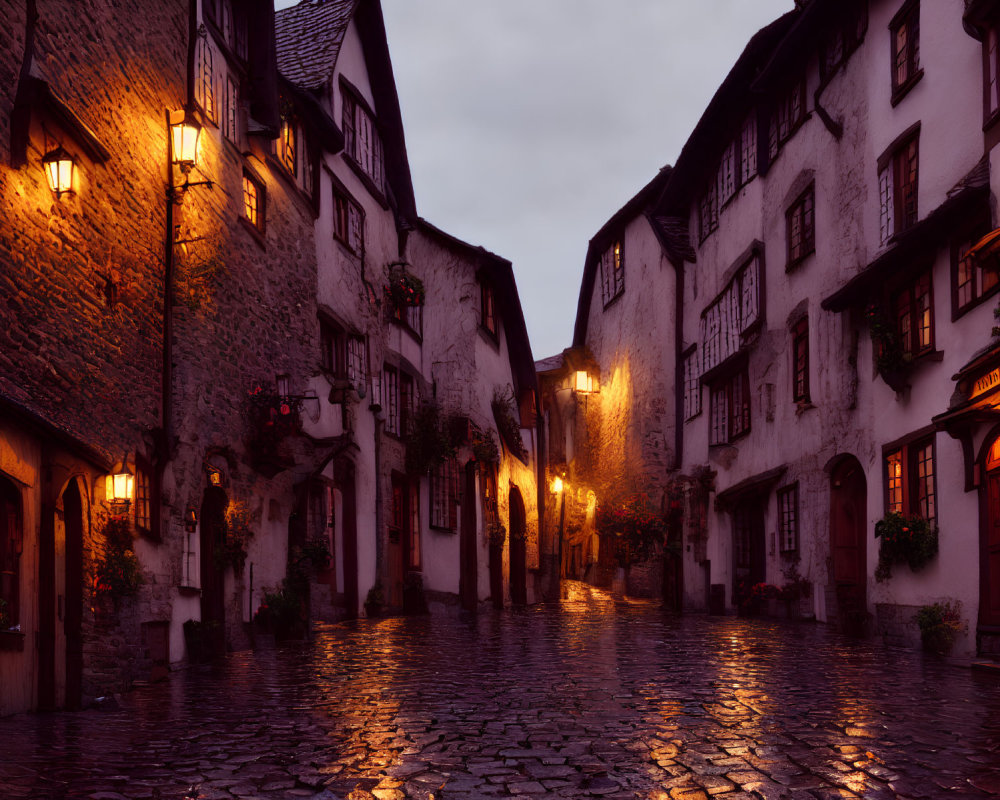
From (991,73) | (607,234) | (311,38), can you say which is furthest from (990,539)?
(607,234)

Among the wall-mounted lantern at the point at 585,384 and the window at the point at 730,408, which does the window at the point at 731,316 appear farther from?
the wall-mounted lantern at the point at 585,384

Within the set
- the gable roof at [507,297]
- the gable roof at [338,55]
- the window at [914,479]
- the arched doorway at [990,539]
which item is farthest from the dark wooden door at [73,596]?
the gable roof at [507,297]

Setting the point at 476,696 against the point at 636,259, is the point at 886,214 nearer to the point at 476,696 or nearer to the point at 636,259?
the point at 476,696

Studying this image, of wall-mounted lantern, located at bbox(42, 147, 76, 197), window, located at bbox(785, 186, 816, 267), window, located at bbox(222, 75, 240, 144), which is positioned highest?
window, located at bbox(222, 75, 240, 144)

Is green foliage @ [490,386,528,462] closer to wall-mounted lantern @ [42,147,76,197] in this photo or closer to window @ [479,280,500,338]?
window @ [479,280,500,338]

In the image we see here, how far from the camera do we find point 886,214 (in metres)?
17.1

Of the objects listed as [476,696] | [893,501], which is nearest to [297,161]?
[893,501]

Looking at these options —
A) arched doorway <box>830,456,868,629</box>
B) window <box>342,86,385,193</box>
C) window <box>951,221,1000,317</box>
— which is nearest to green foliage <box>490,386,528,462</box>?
window <box>342,86,385,193</box>

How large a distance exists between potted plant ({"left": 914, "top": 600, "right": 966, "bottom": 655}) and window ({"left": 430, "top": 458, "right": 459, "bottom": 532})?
39.3 feet

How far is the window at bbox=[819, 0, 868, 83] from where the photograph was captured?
18.6 meters

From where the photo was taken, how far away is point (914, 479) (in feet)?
51.2

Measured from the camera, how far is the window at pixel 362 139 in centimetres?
2175

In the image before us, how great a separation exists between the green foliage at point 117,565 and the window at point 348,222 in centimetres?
996

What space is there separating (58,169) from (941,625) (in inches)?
421
